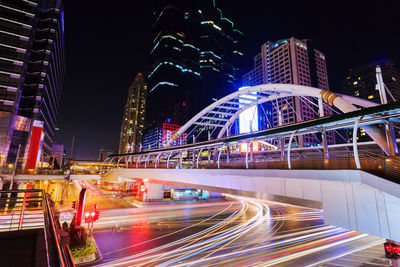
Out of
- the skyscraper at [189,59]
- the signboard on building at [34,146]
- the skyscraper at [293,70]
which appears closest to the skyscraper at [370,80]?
the skyscraper at [293,70]

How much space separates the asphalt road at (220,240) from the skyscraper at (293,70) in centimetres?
7131

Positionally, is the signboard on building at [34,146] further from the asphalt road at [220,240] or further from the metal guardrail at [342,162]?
the metal guardrail at [342,162]

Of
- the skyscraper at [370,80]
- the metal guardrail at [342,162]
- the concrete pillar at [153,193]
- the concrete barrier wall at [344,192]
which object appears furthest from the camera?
the skyscraper at [370,80]

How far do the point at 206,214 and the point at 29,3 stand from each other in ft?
232

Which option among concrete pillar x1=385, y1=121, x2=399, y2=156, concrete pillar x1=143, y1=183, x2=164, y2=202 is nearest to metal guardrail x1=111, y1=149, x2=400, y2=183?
concrete pillar x1=385, y1=121, x2=399, y2=156

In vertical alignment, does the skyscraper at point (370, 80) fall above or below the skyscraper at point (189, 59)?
below

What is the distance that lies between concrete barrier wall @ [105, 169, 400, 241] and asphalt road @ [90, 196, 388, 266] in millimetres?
7491

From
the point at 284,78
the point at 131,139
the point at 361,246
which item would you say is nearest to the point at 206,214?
the point at 361,246

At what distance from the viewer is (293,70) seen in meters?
101

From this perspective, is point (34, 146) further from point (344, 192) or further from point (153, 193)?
point (344, 192)

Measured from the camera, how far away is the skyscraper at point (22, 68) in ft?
149

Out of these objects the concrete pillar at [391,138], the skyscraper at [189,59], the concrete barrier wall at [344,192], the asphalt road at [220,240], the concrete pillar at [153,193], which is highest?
the skyscraper at [189,59]

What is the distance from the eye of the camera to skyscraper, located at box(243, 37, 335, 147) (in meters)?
96.1

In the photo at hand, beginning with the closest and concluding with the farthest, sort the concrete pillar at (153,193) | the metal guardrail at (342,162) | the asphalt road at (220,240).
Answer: the metal guardrail at (342,162)
the asphalt road at (220,240)
the concrete pillar at (153,193)
